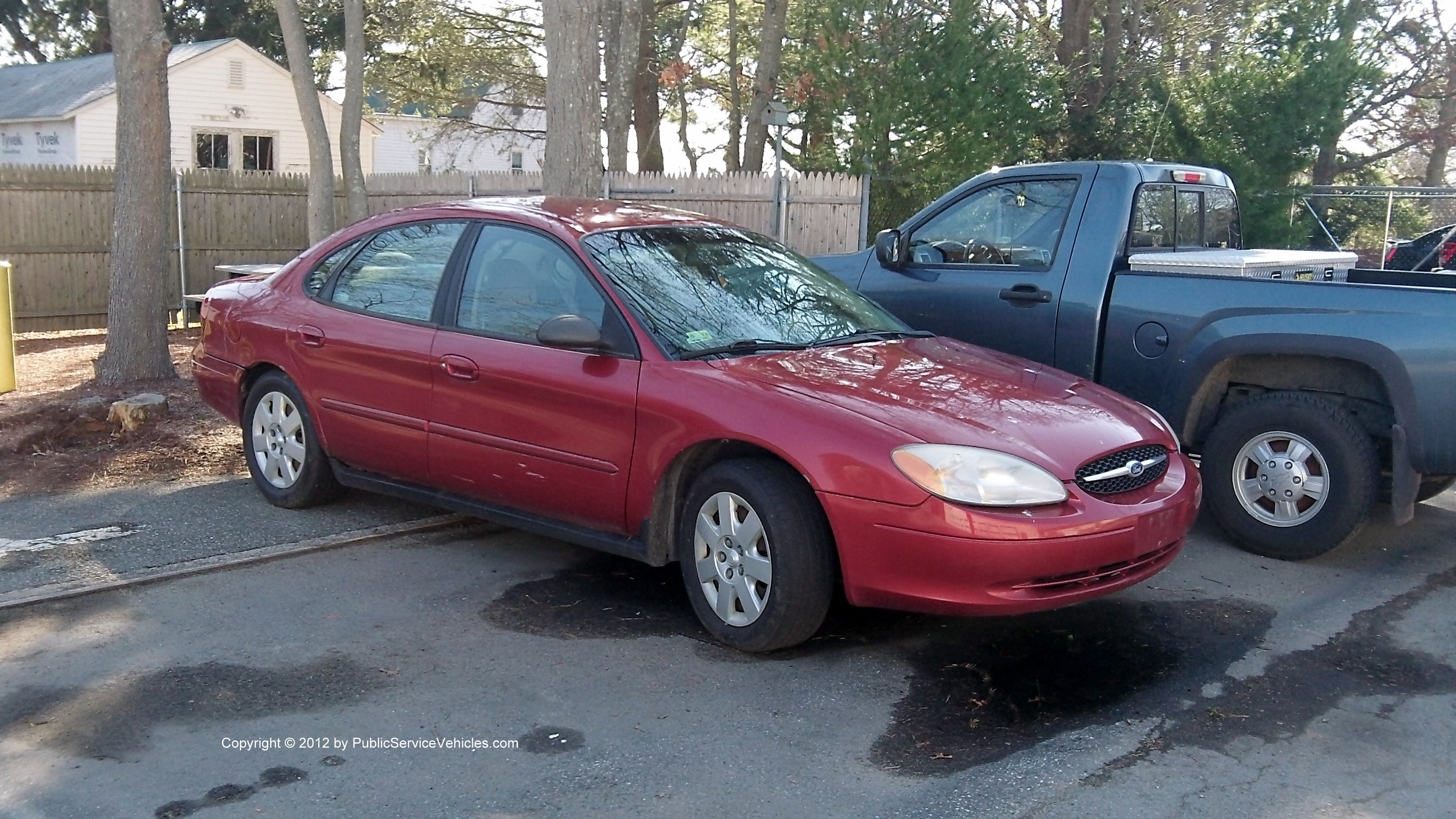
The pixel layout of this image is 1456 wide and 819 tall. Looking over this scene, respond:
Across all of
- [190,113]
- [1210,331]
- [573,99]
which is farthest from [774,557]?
[190,113]

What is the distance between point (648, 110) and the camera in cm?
2630

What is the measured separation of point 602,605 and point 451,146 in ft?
111

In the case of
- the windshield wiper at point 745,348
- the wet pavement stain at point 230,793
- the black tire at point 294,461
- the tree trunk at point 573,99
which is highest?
the tree trunk at point 573,99

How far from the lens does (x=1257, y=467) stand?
642 cm

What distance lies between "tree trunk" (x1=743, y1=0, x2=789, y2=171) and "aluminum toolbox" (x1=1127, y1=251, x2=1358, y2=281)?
11.7 meters

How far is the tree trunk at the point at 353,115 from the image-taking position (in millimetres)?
17922

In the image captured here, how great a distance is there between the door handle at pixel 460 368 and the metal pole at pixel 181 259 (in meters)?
12.4

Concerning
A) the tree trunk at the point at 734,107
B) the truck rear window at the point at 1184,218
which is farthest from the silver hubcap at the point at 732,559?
the tree trunk at the point at 734,107

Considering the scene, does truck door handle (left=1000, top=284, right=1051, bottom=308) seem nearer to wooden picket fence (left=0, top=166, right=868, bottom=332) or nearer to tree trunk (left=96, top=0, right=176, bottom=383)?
wooden picket fence (left=0, top=166, right=868, bottom=332)

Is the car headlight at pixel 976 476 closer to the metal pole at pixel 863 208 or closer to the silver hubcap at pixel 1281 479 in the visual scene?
the silver hubcap at pixel 1281 479

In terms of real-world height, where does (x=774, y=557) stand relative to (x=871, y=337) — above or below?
below

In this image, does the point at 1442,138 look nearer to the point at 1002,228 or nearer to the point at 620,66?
the point at 620,66

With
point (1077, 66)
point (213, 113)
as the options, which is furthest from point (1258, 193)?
point (213, 113)

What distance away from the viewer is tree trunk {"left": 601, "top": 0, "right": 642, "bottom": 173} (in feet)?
60.3
